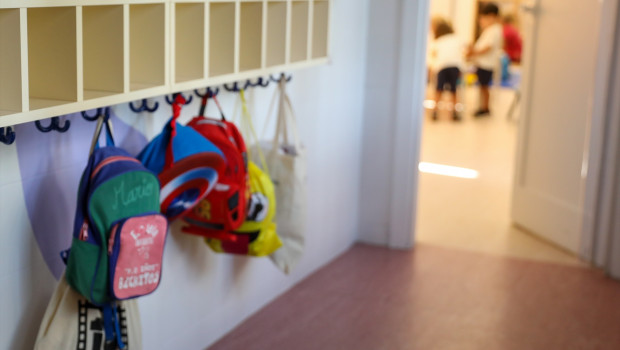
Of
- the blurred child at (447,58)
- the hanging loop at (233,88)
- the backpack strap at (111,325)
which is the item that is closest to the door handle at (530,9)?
the hanging loop at (233,88)

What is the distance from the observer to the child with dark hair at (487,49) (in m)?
8.61

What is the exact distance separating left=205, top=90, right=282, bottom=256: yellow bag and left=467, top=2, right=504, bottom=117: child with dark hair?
21.1 feet

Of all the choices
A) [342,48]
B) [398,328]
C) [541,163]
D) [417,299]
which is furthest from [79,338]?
[541,163]

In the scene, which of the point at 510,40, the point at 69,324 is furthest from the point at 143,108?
the point at 510,40

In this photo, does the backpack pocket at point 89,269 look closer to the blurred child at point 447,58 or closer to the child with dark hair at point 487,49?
the blurred child at point 447,58

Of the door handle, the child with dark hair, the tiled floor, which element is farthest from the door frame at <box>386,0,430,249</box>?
the child with dark hair

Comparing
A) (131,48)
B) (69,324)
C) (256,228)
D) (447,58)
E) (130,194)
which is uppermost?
(131,48)

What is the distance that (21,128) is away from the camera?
1977 millimetres

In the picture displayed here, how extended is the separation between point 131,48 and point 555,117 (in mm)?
3010

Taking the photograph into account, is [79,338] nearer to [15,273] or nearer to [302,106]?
[15,273]

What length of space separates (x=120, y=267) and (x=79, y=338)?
0.81 feet

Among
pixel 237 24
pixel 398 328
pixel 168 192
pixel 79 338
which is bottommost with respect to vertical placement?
pixel 398 328

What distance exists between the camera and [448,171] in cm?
643

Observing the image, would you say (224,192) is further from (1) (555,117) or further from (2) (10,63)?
(1) (555,117)
